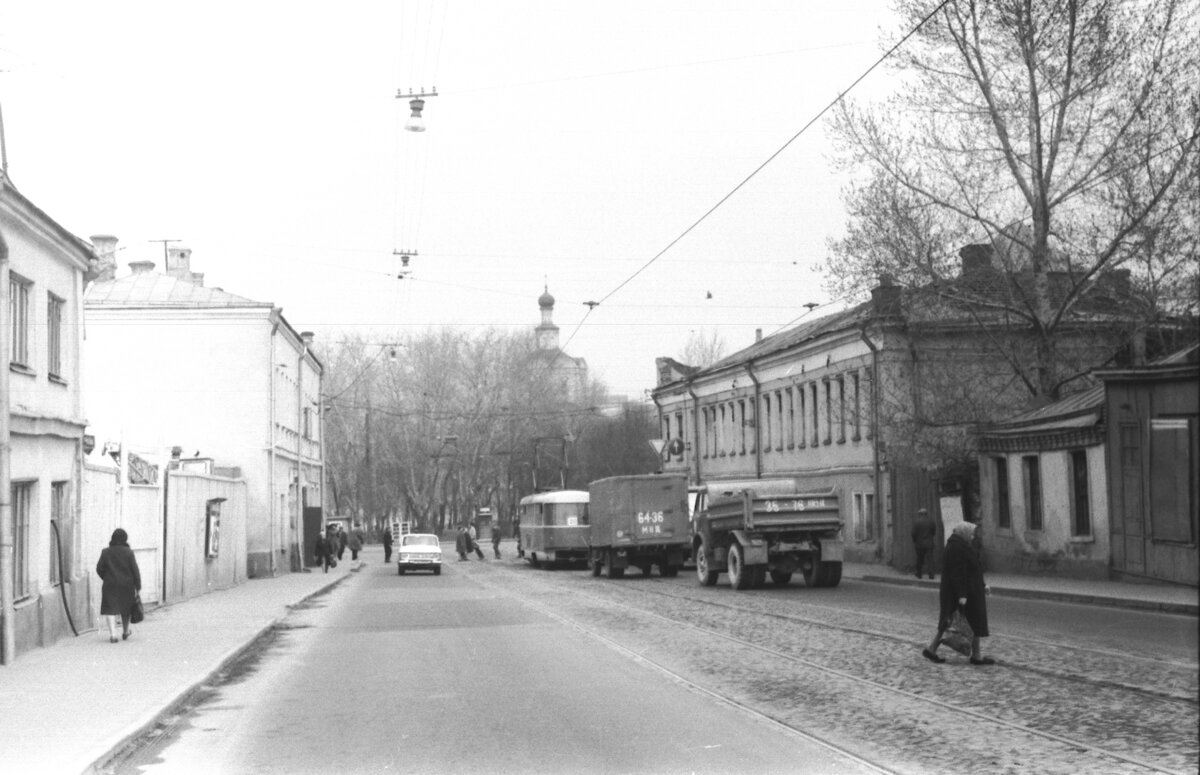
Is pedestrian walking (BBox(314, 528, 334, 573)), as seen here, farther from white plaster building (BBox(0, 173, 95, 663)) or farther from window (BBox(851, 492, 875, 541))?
white plaster building (BBox(0, 173, 95, 663))

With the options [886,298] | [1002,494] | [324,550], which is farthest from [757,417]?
[886,298]

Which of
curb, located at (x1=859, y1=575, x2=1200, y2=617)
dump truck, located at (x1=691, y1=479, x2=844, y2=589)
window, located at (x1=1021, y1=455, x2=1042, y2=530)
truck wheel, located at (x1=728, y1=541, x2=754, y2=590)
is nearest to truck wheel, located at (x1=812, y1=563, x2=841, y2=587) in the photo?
dump truck, located at (x1=691, y1=479, x2=844, y2=589)

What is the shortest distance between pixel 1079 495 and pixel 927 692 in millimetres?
20817

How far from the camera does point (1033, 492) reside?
34594 mm

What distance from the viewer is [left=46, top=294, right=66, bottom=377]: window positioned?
2050cm

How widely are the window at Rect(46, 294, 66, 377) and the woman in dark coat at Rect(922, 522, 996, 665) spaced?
12.8 metres

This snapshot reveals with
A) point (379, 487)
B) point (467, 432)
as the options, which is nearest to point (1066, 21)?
point (467, 432)

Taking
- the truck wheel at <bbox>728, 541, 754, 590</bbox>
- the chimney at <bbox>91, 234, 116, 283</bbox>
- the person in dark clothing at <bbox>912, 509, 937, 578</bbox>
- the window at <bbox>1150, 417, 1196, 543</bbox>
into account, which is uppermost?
the chimney at <bbox>91, 234, 116, 283</bbox>

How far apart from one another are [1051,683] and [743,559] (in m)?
18.2

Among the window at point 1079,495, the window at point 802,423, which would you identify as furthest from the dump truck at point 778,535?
the window at point 802,423

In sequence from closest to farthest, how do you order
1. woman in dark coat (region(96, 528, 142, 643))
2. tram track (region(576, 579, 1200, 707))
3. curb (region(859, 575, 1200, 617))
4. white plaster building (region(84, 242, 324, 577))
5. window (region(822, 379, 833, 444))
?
tram track (region(576, 579, 1200, 707)), woman in dark coat (region(96, 528, 142, 643)), curb (region(859, 575, 1200, 617)), white plaster building (region(84, 242, 324, 577)), window (region(822, 379, 833, 444))

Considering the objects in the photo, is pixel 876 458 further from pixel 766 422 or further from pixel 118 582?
pixel 118 582

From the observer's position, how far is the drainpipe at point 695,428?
6694cm

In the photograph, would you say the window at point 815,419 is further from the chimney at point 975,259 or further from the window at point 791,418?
the chimney at point 975,259
